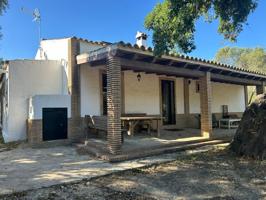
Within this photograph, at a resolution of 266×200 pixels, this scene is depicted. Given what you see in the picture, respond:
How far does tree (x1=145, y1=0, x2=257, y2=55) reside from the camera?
7.16 meters

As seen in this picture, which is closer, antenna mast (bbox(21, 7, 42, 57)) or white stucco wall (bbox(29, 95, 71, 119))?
white stucco wall (bbox(29, 95, 71, 119))

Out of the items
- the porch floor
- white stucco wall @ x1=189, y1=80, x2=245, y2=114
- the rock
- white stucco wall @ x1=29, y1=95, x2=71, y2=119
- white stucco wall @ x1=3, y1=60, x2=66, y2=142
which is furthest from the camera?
white stucco wall @ x1=189, y1=80, x2=245, y2=114

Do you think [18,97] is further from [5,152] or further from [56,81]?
[5,152]

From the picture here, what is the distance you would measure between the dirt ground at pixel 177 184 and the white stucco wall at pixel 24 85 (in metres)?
5.99

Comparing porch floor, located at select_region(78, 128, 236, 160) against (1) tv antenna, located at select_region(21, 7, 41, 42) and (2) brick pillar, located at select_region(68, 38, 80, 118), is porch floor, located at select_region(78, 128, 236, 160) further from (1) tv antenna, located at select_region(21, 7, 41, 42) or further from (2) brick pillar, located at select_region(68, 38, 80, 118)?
(1) tv antenna, located at select_region(21, 7, 41, 42)

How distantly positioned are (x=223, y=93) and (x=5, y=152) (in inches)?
506

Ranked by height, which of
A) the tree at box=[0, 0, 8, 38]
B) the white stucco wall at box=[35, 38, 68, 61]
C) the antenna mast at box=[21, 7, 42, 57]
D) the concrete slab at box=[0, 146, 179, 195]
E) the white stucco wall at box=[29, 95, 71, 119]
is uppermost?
the antenna mast at box=[21, 7, 42, 57]

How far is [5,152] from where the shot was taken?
30.6 feet

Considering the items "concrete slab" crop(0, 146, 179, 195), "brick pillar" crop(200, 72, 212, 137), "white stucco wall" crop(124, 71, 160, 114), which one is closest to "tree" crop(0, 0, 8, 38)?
"concrete slab" crop(0, 146, 179, 195)

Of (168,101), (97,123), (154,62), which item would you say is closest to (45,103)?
(97,123)

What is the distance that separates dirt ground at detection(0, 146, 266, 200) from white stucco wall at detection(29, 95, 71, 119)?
4771 mm

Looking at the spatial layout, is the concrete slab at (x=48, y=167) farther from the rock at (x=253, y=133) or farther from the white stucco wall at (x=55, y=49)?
the white stucco wall at (x=55, y=49)

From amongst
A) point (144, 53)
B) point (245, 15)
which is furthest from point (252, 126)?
point (144, 53)

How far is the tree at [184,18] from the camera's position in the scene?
7.16 meters
